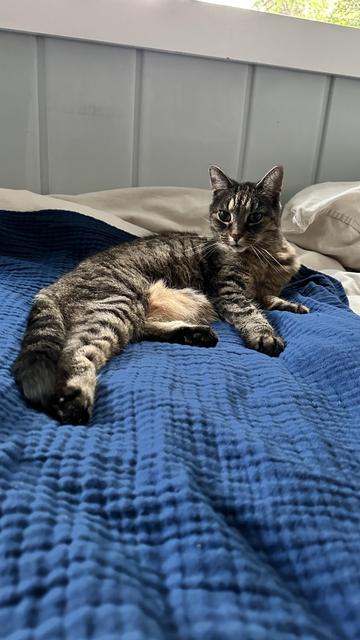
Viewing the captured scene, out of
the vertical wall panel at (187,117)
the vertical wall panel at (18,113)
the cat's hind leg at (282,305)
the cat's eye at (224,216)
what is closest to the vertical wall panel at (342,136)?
the vertical wall panel at (187,117)

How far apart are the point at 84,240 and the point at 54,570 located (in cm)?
112

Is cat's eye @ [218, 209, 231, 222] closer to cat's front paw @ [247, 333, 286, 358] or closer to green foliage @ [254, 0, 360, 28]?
cat's front paw @ [247, 333, 286, 358]

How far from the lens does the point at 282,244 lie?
153 cm

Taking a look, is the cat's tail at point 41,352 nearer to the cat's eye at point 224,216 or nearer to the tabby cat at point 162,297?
the tabby cat at point 162,297

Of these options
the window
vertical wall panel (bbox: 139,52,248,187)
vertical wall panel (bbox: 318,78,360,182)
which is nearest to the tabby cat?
vertical wall panel (bbox: 139,52,248,187)

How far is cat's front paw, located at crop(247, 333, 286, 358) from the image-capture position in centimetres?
109

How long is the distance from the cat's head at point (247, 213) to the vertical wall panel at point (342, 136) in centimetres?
64

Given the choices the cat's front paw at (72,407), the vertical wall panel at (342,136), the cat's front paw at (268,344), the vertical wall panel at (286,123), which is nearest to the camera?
the cat's front paw at (72,407)

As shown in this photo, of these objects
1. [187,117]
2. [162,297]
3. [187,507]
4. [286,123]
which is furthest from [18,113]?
[187,507]

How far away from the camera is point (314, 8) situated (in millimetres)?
1911

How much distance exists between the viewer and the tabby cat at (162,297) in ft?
2.77

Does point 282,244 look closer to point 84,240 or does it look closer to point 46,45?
point 84,240

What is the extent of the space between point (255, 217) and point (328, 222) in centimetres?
30

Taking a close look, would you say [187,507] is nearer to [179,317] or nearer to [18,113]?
[179,317]
